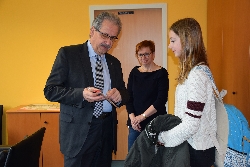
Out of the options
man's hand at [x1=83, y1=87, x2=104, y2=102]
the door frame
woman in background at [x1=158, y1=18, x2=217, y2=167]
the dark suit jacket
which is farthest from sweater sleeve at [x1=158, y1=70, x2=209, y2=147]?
the door frame

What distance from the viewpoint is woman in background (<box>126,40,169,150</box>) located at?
2609mm

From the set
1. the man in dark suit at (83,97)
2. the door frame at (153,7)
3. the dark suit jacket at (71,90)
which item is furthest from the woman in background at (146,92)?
the door frame at (153,7)

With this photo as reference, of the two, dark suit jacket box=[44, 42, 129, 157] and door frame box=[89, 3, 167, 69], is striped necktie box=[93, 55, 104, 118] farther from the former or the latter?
door frame box=[89, 3, 167, 69]

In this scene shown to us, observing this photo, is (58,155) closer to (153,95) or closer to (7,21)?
(153,95)

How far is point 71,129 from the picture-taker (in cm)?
183

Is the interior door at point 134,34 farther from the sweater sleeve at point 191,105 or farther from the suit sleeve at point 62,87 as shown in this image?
the sweater sleeve at point 191,105

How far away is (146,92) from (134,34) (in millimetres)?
1654

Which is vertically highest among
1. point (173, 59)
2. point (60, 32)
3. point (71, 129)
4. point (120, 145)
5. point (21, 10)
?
point (21, 10)

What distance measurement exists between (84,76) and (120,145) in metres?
2.53

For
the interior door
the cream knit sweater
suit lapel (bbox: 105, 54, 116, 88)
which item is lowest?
the cream knit sweater

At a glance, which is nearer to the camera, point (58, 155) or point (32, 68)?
point (58, 155)

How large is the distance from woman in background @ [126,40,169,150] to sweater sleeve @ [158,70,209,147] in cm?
113

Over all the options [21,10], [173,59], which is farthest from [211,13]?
[21,10]

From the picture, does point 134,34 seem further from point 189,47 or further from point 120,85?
point 189,47
